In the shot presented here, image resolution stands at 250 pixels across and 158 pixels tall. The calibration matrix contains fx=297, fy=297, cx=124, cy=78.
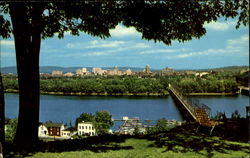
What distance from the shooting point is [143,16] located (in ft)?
22.6

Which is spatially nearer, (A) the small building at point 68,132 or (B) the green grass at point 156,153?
(B) the green grass at point 156,153

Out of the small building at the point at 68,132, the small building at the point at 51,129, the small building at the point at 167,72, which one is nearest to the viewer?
the small building at the point at 51,129

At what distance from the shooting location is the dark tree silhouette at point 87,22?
20.3 feet

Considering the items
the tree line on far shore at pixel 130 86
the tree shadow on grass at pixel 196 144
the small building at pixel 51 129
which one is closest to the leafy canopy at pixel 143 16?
the tree shadow on grass at pixel 196 144

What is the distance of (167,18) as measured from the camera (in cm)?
720

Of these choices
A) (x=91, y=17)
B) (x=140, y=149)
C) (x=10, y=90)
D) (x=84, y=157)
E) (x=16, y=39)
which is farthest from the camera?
(x=10, y=90)

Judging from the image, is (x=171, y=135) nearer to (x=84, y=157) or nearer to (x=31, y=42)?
(x=84, y=157)

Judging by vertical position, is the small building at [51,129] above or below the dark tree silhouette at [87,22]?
below

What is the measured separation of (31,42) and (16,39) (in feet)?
1.07

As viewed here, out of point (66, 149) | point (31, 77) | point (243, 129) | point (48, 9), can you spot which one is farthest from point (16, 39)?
point (243, 129)

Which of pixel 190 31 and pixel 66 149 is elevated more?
pixel 190 31

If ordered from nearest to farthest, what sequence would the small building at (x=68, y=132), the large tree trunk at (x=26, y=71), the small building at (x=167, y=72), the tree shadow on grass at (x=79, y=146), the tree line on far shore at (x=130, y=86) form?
the tree shadow on grass at (x=79, y=146), the large tree trunk at (x=26, y=71), the small building at (x=68, y=132), the tree line on far shore at (x=130, y=86), the small building at (x=167, y=72)

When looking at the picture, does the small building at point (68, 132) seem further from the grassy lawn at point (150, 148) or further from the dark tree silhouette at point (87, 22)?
the grassy lawn at point (150, 148)

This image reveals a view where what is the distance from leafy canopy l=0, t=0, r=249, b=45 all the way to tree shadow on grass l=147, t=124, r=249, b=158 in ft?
7.83
